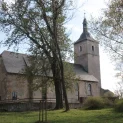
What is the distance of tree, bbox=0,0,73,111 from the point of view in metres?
27.0

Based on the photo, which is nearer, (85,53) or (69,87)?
(69,87)

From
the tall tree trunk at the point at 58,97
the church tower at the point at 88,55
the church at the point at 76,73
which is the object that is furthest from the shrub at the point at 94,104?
the church tower at the point at 88,55

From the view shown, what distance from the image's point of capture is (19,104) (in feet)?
97.7

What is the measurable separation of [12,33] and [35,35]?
8.06 feet

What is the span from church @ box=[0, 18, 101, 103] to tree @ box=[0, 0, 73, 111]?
4755 mm

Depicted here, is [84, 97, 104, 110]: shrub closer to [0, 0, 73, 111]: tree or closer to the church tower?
[0, 0, 73, 111]: tree

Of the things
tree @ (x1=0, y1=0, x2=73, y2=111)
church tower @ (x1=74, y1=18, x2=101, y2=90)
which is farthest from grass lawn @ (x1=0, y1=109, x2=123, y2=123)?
church tower @ (x1=74, y1=18, x2=101, y2=90)

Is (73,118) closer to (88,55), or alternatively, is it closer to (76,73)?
(76,73)

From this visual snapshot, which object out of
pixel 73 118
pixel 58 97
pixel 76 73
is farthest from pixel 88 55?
pixel 73 118

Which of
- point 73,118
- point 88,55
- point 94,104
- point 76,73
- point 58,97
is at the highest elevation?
point 88,55

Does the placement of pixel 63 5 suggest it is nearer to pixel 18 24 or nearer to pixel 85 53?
pixel 18 24

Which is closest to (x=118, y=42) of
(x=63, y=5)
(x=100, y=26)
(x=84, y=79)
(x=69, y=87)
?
(x=100, y=26)

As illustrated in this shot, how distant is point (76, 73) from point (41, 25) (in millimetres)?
27758

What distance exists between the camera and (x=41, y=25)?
97.0ft
